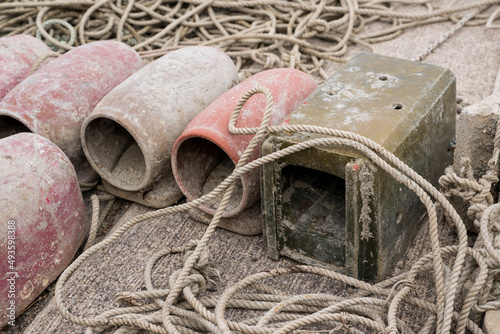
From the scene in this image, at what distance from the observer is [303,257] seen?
2252 millimetres

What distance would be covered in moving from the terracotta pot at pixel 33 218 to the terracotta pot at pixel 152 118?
10.3 inches

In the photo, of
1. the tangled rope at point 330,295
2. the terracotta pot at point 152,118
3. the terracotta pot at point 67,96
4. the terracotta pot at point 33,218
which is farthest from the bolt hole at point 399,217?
the terracotta pot at point 67,96

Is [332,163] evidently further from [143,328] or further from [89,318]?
[89,318]

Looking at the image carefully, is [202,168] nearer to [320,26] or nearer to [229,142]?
[229,142]

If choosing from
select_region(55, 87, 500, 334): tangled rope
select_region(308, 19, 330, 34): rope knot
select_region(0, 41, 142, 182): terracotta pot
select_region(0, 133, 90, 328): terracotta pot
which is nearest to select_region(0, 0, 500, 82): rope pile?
select_region(308, 19, 330, 34): rope knot

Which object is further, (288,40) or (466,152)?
(288,40)

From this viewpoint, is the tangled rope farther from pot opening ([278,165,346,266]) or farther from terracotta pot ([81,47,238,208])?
terracotta pot ([81,47,238,208])

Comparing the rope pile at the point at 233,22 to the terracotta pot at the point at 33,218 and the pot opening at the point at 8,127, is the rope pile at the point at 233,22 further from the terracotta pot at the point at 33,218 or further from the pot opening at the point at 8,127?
the terracotta pot at the point at 33,218

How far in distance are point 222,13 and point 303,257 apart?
7.47 feet

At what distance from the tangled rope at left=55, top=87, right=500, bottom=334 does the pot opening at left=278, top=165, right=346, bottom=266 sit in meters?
0.11

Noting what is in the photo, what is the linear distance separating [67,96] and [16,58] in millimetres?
568

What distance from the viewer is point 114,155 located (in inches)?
107

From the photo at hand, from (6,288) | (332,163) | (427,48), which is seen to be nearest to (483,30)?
(427,48)

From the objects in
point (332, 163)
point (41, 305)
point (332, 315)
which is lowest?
point (41, 305)
